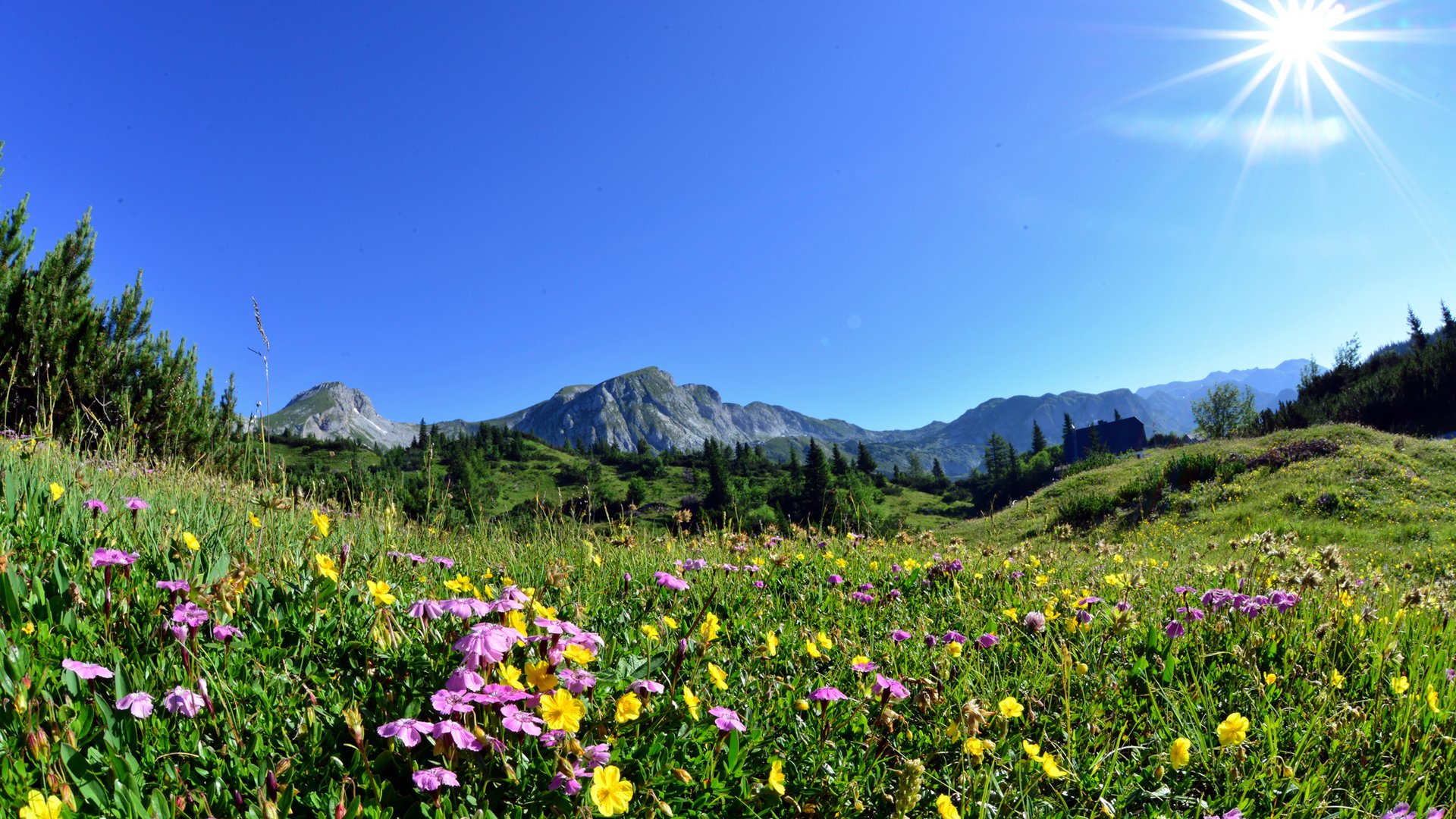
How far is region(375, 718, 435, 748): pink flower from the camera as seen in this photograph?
4.85 ft

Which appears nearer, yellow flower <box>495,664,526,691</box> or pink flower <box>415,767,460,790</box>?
pink flower <box>415,767,460,790</box>

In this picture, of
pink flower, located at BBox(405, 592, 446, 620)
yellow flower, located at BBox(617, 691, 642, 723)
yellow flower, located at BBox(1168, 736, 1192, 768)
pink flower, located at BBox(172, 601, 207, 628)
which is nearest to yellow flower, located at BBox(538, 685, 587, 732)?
yellow flower, located at BBox(617, 691, 642, 723)

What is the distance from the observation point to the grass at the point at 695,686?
5.50 feet

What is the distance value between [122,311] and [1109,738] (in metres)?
18.9

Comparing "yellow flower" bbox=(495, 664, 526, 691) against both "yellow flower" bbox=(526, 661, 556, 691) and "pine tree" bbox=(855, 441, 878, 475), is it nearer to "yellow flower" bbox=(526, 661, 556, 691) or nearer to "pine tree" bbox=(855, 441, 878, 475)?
"yellow flower" bbox=(526, 661, 556, 691)

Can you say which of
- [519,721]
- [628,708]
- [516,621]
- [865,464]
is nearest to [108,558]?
[516,621]

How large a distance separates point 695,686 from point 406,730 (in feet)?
3.47

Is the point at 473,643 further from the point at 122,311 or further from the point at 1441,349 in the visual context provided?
the point at 1441,349

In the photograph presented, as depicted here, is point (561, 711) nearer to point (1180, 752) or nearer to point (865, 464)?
point (1180, 752)

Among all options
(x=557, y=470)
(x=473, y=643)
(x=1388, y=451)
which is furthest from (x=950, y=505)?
(x=473, y=643)

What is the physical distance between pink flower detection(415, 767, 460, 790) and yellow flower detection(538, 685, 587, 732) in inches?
9.1

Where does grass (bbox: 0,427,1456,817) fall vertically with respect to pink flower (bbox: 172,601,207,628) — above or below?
below

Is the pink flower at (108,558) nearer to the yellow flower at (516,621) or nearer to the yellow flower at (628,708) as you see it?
the yellow flower at (516,621)

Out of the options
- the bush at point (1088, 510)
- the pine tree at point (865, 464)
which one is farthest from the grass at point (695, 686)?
the pine tree at point (865, 464)
